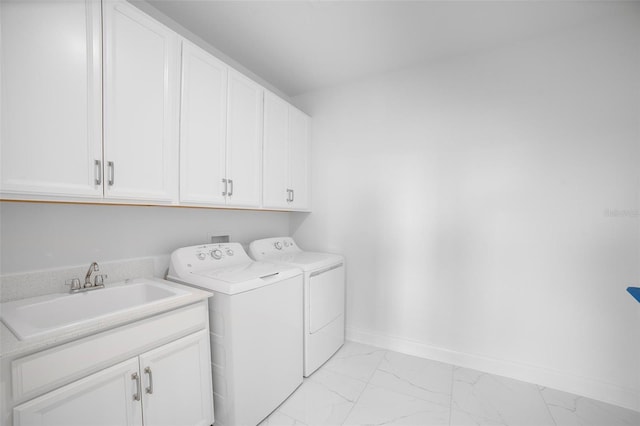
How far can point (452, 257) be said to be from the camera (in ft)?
7.47

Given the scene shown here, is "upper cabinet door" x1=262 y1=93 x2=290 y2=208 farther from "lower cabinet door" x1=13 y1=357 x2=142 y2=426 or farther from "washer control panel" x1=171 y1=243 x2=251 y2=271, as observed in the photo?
"lower cabinet door" x1=13 y1=357 x2=142 y2=426

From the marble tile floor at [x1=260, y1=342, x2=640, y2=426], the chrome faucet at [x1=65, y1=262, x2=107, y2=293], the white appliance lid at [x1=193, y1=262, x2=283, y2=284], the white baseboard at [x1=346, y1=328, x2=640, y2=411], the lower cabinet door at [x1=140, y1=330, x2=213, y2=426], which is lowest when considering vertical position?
the marble tile floor at [x1=260, y1=342, x2=640, y2=426]

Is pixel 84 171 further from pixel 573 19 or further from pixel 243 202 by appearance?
pixel 573 19

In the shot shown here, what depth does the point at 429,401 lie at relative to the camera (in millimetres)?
1820

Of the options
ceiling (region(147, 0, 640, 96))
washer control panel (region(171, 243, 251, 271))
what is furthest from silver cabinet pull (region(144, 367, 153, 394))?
ceiling (region(147, 0, 640, 96))

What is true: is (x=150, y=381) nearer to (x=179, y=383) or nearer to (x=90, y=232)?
(x=179, y=383)

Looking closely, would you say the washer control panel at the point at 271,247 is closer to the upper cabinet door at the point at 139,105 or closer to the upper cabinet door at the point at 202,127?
the upper cabinet door at the point at 202,127

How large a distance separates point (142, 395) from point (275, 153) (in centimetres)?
186

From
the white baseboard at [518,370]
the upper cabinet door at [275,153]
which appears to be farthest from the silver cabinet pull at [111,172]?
the white baseboard at [518,370]

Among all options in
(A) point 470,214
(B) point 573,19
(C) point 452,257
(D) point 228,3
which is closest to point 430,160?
(A) point 470,214

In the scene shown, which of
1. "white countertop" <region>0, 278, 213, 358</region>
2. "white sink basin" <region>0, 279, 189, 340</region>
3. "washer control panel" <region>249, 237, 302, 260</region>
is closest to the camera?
"white countertop" <region>0, 278, 213, 358</region>

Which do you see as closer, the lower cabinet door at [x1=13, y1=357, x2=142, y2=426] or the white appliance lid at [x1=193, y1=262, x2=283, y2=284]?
the lower cabinet door at [x1=13, y1=357, x2=142, y2=426]

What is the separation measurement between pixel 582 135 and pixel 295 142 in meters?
2.29

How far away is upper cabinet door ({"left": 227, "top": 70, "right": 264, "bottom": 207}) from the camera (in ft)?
6.26
